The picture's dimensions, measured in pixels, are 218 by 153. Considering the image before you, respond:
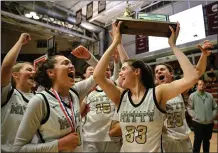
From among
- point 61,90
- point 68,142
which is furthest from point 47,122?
point 61,90

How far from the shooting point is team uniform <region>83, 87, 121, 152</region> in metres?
2.56

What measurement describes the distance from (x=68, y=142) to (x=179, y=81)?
860 millimetres

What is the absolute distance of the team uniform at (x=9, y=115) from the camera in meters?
1.76

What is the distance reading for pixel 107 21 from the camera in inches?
352

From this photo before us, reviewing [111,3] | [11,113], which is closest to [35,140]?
[11,113]

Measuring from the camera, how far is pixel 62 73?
1.60 metres

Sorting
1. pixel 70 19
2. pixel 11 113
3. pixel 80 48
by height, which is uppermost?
pixel 70 19

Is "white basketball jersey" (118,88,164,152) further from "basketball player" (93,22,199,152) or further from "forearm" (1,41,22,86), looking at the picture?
"forearm" (1,41,22,86)

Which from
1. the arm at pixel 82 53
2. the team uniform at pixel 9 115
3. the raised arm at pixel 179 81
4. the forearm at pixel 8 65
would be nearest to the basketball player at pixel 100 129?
the arm at pixel 82 53

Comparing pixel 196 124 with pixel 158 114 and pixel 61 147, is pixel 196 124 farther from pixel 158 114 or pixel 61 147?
pixel 61 147

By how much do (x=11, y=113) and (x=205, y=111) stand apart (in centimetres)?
387

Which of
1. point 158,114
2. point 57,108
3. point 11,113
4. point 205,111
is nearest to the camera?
point 57,108

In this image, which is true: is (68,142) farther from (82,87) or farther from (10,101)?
(10,101)

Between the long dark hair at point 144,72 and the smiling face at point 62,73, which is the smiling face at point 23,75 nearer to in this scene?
the smiling face at point 62,73
